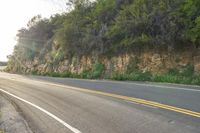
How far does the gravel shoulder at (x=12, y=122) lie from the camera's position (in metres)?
8.80

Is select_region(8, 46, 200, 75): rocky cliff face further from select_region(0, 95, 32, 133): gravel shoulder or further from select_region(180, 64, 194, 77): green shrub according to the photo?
select_region(0, 95, 32, 133): gravel shoulder

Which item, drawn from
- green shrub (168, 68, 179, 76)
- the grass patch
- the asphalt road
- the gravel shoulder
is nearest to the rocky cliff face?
green shrub (168, 68, 179, 76)

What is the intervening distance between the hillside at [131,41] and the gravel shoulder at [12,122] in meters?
9.54

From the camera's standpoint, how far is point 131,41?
2222 centimetres

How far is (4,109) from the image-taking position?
12641mm

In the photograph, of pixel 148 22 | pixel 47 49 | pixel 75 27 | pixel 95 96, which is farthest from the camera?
pixel 47 49

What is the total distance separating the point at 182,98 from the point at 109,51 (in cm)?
1521

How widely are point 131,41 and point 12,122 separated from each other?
13645mm

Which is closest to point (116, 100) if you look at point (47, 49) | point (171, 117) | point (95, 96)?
point (95, 96)

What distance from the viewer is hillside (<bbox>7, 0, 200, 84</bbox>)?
752 inches

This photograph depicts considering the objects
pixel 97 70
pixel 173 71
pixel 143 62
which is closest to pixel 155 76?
pixel 173 71

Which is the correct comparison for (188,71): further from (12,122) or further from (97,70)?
(12,122)

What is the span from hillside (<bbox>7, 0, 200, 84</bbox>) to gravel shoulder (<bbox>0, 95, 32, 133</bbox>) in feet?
31.3

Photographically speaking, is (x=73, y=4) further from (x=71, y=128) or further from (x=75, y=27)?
(x=71, y=128)
